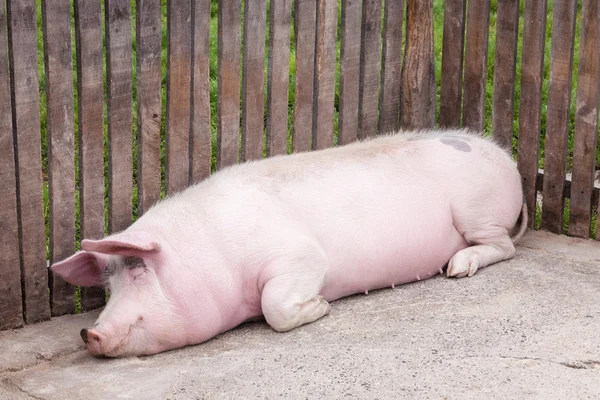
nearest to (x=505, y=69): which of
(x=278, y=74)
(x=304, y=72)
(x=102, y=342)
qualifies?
(x=304, y=72)

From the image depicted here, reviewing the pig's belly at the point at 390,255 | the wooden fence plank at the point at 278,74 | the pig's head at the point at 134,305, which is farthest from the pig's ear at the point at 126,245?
the wooden fence plank at the point at 278,74

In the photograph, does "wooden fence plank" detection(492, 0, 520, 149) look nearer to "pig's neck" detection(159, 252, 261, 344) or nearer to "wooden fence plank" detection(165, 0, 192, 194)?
"wooden fence plank" detection(165, 0, 192, 194)

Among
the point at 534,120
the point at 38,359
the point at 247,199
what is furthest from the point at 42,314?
the point at 534,120

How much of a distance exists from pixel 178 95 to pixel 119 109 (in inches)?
11.6

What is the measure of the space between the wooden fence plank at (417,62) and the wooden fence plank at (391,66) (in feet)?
0.15

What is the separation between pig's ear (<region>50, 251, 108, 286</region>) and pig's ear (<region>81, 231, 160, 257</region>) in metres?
0.19

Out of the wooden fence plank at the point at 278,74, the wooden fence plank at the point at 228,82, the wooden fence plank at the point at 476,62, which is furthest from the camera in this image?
the wooden fence plank at the point at 476,62

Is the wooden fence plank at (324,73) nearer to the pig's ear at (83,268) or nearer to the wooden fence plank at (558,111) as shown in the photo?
the wooden fence plank at (558,111)

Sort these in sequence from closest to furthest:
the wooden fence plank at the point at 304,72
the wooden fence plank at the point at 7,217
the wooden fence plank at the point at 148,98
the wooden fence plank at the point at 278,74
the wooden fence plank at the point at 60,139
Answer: the wooden fence plank at the point at 7,217 < the wooden fence plank at the point at 60,139 < the wooden fence plank at the point at 148,98 < the wooden fence plank at the point at 278,74 < the wooden fence plank at the point at 304,72

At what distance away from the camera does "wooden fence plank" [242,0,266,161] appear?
5.22 m

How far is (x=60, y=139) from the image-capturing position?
188 inches

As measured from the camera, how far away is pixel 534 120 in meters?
5.79

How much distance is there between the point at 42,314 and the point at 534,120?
2610 millimetres

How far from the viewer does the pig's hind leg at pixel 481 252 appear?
17.1 feet
